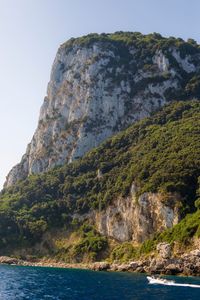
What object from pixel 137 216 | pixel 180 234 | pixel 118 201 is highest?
pixel 118 201

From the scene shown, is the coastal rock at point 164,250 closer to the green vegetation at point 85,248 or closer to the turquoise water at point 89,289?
the turquoise water at point 89,289

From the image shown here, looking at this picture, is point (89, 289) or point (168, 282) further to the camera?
point (168, 282)

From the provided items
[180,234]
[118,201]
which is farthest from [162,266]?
[118,201]

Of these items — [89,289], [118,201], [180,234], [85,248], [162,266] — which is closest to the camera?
[89,289]

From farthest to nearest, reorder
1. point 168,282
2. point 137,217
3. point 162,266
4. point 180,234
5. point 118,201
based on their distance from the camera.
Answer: point 118,201, point 137,217, point 180,234, point 162,266, point 168,282

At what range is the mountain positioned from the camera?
140125mm

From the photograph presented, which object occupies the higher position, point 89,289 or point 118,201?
point 118,201

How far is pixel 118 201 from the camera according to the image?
16075 centimetres

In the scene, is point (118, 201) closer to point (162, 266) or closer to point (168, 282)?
point (162, 266)

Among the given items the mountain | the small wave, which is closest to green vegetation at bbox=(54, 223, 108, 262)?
the mountain

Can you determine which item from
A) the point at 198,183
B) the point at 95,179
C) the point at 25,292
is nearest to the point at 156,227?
the point at 198,183

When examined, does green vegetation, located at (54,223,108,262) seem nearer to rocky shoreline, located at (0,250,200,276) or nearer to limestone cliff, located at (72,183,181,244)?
limestone cliff, located at (72,183,181,244)

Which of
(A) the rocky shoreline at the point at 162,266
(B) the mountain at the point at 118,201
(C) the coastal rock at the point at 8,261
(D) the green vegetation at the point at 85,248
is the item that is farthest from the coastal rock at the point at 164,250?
(C) the coastal rock at the point at 8,261

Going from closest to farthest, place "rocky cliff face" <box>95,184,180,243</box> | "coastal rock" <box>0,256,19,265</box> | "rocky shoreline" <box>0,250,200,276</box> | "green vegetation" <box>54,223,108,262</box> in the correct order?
1. "rocky shoreline" <box>0,250,200,276</box>
2. "rocky cliff face" <box>95,184,180,243</box>
3. "green vegetation" <box>54,223,108,262</box>
4. "coastal rock" <box>0,256,19,265</box>
